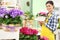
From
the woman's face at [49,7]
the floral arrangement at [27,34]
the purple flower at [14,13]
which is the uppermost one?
the woman's face at [49,7]

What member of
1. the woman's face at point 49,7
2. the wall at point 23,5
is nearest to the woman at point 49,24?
the woman's face at point 49,7

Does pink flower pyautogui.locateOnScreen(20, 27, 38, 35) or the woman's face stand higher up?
the woman's face

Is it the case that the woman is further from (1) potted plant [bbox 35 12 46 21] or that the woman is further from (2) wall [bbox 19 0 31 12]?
(2) wall [bbox 19 0 31 12]

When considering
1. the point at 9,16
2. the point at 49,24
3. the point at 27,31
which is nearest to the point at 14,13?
the point at 9,16

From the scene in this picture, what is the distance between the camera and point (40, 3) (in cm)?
141

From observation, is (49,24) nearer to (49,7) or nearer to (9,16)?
(49,7)

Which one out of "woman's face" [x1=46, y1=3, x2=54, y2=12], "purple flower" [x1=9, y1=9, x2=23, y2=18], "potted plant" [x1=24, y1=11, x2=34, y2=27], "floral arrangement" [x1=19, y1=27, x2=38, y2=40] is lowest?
"floral arrangement" [x1=19, y1=27, x2=38, y2=40]

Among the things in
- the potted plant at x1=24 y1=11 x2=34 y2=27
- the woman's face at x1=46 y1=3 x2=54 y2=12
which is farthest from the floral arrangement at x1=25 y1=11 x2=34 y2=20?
the woman's face at x1=46 y1=3 x2=54 y2=12

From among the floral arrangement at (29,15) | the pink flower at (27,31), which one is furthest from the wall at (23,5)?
the pink flower at (27,31)

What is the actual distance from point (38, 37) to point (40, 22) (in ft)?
0.33

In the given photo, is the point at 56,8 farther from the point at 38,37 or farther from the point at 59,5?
the point at 38,37

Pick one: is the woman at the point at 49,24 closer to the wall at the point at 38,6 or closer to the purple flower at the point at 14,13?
the wall at the point at 38,6

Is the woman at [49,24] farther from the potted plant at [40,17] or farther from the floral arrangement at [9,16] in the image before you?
the floral arrangement at [9,16]

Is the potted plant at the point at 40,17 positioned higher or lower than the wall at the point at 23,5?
lower
